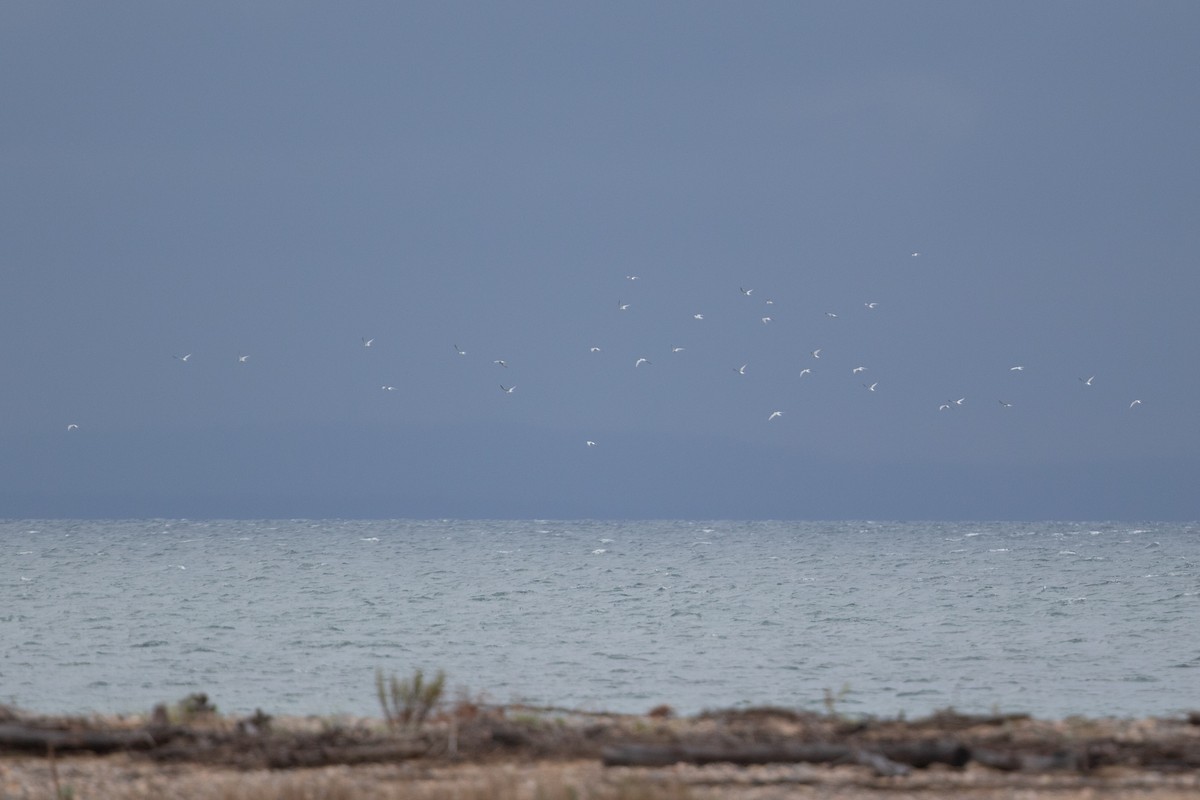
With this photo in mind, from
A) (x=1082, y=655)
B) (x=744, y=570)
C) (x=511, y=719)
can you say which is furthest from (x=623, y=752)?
(x=744, y=570)

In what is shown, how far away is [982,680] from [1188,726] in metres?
16.2

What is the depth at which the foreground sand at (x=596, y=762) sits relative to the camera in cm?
1040

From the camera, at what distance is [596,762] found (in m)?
11.7

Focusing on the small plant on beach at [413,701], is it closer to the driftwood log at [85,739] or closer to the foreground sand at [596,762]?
the foreground sand at [596,762]

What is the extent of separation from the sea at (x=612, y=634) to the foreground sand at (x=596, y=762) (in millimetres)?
1268

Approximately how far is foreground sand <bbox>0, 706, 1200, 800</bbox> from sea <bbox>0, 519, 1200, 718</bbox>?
127 cm

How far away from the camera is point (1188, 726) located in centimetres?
1368

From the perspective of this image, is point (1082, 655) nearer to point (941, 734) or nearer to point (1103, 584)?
point (941, 734)

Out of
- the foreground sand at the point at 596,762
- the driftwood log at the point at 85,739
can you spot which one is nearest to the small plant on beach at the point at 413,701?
the foreground sand at the point at 596,762

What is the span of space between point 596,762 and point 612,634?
28.9 metres

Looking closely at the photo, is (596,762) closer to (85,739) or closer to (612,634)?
(85,739)

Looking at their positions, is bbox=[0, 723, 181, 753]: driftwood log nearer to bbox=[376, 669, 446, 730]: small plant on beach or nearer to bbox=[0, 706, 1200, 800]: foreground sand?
bbox=[0, 706, 1200, 800]: foreground sand

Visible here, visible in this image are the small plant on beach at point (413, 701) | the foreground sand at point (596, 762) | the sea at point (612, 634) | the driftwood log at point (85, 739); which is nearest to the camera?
the foreground sand at point (596, 762)

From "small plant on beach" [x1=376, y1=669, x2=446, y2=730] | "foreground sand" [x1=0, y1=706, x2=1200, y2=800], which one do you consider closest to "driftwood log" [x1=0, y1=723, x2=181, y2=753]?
"foreground sand" [x1=0, y1=706, x2=1200, y2=800]
